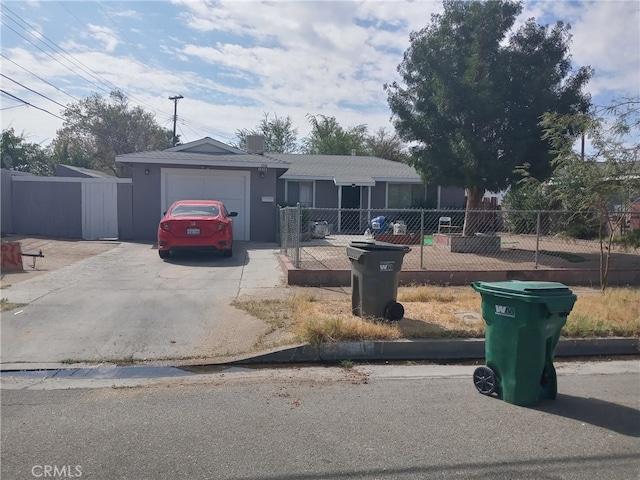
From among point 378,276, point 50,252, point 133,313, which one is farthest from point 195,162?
point 378,276

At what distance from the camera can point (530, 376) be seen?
4723 millimetres

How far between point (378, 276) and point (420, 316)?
3.51 feet

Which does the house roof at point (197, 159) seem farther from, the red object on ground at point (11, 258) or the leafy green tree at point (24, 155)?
the leafy green tree at point (24, 155)

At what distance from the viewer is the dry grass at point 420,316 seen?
6.47 metres

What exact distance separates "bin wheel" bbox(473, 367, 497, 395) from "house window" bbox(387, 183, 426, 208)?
18825 mm

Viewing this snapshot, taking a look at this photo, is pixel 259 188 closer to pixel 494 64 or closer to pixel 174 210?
pixel 174 210

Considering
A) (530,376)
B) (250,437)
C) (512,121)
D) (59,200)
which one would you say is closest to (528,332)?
(530,376)

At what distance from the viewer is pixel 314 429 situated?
4.19 meters

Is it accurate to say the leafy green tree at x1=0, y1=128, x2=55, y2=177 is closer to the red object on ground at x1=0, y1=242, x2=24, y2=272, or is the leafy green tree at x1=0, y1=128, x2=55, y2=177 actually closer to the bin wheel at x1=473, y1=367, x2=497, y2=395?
the red object on ground at x1=0, y1=242, x2=24, y2=272

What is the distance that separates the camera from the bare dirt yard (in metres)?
10.4

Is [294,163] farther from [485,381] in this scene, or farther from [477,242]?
[485,381]

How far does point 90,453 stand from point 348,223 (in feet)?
61.6

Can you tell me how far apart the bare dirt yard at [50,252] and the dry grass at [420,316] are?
16.5 feet

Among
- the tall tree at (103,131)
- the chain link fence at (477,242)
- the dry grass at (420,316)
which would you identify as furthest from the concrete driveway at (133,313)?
the tall tree at (103,131)
